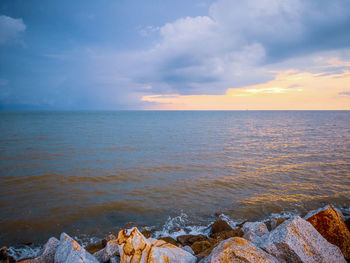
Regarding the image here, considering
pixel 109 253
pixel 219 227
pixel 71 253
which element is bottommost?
pixel 219 227

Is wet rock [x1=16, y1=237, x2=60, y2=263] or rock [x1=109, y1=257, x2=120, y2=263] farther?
wet rock [x1=16, y1=237, x2=60, y2=263]

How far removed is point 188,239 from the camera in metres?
6.60

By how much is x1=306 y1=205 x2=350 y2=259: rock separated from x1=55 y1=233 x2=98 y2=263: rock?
5728mm

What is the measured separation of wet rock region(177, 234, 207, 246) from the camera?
6.45 m

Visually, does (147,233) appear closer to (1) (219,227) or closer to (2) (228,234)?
(1) (219,227)

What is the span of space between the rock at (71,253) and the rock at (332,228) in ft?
Answer: 18.8

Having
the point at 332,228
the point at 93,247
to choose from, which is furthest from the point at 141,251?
the point at 332,228

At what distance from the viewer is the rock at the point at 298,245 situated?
3.86 metres

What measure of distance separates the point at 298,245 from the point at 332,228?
1947 mm

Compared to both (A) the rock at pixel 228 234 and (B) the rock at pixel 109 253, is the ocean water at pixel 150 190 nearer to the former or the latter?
(A) the rock at pixel 228 234

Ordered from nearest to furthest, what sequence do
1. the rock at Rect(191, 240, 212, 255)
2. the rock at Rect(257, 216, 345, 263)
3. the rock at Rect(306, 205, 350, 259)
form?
the rock at Rect(257, 216, 345, 263), the rock at Rect(306, 205, 350, 259), the rock at Rect(191, 240, 212, 255)

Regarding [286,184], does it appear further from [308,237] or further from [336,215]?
[308,237]

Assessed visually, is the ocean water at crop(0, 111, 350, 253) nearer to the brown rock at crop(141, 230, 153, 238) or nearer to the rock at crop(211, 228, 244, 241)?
the brown rock at crop(141, 230, 153, 238)

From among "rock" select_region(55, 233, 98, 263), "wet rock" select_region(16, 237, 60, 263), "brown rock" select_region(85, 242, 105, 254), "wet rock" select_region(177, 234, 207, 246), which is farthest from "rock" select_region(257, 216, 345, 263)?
"wet rock" select_region(16, 237, 60, 263)
